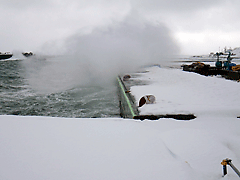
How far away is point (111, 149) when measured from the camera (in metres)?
2.39

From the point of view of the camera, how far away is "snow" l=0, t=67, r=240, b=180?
192 centimetres

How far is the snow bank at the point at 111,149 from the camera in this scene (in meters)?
1.92

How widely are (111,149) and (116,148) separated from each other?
7 cm

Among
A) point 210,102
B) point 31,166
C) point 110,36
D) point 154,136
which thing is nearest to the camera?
point 31,166

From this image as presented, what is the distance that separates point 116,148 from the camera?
242 cm

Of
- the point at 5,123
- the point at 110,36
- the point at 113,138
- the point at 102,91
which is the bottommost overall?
the point at 102,91

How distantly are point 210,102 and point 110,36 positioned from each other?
17313 mm

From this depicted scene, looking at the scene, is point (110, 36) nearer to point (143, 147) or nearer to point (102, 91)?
point (102, 91)

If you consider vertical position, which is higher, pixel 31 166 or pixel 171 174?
pixel 31 166

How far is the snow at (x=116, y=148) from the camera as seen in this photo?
1924mm


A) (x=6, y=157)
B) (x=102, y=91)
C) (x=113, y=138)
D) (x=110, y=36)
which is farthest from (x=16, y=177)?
(x=110, y=36)

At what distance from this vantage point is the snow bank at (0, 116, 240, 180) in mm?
1922

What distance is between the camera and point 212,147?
271 cm

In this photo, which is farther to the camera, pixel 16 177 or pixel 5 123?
pixel 5 123
